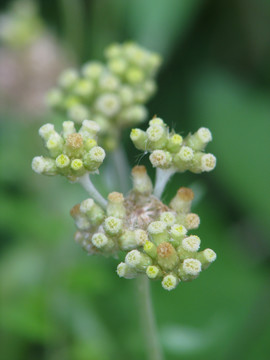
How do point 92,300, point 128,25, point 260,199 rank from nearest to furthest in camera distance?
point 92,300 → point 260,199 → point 128,25

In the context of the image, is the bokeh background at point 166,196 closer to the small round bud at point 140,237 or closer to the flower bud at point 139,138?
the flower bud at point 139,138

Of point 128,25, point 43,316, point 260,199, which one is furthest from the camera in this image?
point 128,25

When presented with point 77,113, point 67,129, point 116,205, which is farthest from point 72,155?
point 77,113

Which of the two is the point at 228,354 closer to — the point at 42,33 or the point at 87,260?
the point at 87,260

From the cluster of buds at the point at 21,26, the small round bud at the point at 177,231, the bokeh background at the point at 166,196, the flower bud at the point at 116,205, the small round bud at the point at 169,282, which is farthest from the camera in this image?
the cluster of buds at the point at 21,26

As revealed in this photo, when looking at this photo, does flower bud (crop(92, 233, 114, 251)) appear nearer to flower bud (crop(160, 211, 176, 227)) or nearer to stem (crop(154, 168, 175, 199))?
flower bud (crop(160, 211, 176, 227))

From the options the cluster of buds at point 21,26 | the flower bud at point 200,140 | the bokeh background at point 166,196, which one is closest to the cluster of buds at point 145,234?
the flower bud at point 200,140

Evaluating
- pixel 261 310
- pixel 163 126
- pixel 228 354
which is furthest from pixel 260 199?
pixel 163 126
